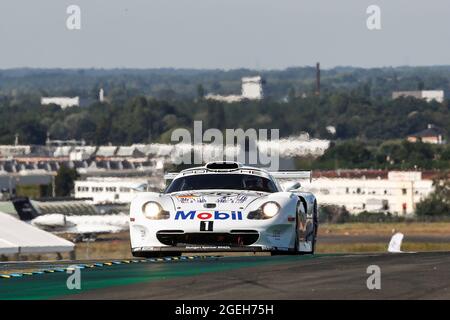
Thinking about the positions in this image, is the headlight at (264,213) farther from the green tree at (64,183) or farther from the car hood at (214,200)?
the green tree at (64,183)

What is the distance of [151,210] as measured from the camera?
60.6 feet

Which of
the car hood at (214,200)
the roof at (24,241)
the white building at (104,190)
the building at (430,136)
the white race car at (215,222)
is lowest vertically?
the white building at (104,190)

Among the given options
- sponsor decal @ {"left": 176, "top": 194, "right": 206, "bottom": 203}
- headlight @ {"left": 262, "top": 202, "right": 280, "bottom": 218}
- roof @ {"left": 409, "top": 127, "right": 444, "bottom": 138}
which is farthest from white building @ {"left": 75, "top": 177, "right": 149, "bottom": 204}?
headlight @ {"left": 262, "top": 202, "right": 280, "bottom": 218}

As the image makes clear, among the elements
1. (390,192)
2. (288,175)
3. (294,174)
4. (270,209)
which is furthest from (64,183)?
(270,209)

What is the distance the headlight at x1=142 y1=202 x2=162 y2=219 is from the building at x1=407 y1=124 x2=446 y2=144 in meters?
119

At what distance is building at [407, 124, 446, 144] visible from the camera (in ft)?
461

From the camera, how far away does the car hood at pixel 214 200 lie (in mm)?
18234

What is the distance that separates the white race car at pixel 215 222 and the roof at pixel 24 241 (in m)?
18.2

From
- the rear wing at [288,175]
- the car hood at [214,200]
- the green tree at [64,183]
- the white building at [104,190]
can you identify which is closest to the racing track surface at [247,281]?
the car hood at [214,200]

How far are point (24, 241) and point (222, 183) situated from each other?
19167mm

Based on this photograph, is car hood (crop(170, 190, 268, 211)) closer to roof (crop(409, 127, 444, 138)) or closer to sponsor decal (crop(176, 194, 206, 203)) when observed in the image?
sponsor decal (crop(176, 194, 206, 203))

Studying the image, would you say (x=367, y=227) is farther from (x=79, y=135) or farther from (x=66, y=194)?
(x=79, y=135)

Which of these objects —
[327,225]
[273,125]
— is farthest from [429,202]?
[273,125]

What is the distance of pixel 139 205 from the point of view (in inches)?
734
